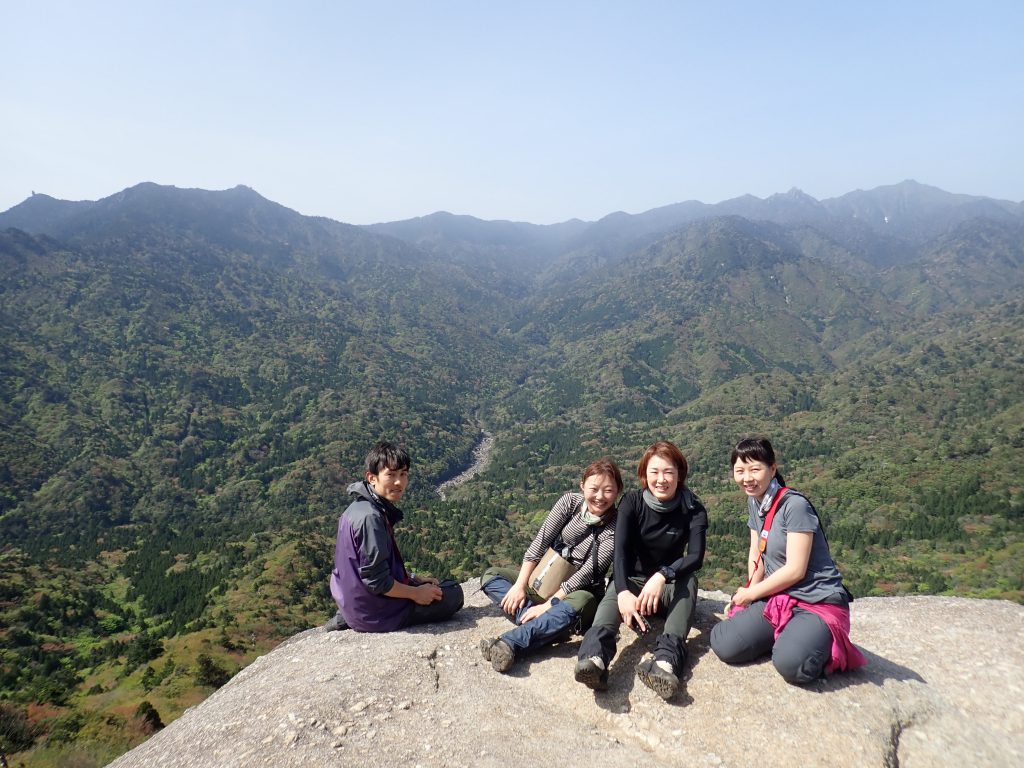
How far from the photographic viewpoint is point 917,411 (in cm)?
15175

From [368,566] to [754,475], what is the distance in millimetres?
5744

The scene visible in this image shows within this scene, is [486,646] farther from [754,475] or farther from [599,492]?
[754,475]

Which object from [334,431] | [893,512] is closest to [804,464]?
[893,512]

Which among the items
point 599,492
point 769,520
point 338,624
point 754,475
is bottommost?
point 338,624

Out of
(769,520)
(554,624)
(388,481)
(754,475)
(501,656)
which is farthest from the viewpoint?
(388,481)

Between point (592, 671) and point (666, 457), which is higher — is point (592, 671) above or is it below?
below

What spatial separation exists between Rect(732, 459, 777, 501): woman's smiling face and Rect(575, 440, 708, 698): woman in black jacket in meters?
0.71

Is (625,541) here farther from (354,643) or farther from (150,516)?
(150,516)

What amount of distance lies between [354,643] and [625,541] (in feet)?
16.1

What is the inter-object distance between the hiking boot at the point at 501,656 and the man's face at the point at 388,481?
8.43 ft

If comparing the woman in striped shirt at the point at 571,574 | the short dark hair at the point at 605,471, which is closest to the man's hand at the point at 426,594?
the woman in striped shirt at the point at 571,574

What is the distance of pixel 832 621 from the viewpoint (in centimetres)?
656

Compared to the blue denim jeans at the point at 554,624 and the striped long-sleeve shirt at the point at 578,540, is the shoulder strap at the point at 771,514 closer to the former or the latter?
the striped long-sleeve shirt at the point at 578,540

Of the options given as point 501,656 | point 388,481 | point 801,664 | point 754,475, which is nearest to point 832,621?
point 801,664
